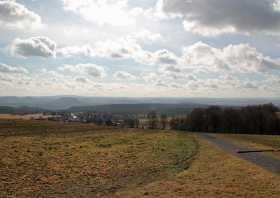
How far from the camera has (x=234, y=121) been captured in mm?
92938

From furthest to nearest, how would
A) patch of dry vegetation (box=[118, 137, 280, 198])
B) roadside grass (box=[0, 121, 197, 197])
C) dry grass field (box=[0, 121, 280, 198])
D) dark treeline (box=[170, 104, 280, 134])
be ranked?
dark treeline (box=[170, 104, 280, 134]) < roadside grass (box=[0, 121, 197, 197]) < dry grass field (box=[0, 121, 280, 198]) < patch of dry vegetation (box=[118, 137, 280, 198])

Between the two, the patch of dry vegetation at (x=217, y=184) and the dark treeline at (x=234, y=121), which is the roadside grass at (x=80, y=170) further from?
the dark treeline at (x=234, y=121)

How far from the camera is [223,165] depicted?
23.1m

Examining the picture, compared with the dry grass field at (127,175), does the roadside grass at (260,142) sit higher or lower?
lower

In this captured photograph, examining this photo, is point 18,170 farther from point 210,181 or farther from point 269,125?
point 269,125

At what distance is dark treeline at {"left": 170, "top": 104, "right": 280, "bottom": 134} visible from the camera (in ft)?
298

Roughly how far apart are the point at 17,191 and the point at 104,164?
26.2 ft

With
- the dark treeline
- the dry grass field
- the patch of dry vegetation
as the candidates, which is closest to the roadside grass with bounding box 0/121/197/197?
the dry grass field

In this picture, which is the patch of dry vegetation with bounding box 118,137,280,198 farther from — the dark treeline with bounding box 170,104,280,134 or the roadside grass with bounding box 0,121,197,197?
the dark treeline with bounding box 170,104,280,134

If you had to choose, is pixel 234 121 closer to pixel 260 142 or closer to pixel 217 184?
pixel 260 142

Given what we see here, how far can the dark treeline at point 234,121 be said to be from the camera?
9069cm

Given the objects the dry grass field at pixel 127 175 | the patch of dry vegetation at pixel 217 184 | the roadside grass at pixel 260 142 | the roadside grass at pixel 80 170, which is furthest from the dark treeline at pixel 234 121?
the patch of dry vegetation at pixel 217 184

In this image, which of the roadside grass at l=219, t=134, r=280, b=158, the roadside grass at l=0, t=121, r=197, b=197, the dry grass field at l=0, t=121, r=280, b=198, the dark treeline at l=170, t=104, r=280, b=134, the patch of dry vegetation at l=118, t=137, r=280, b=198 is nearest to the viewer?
the patch of dry vegetation at l=118, t=137, r=280, b=198

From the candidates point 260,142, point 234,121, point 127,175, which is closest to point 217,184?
point 127,175
